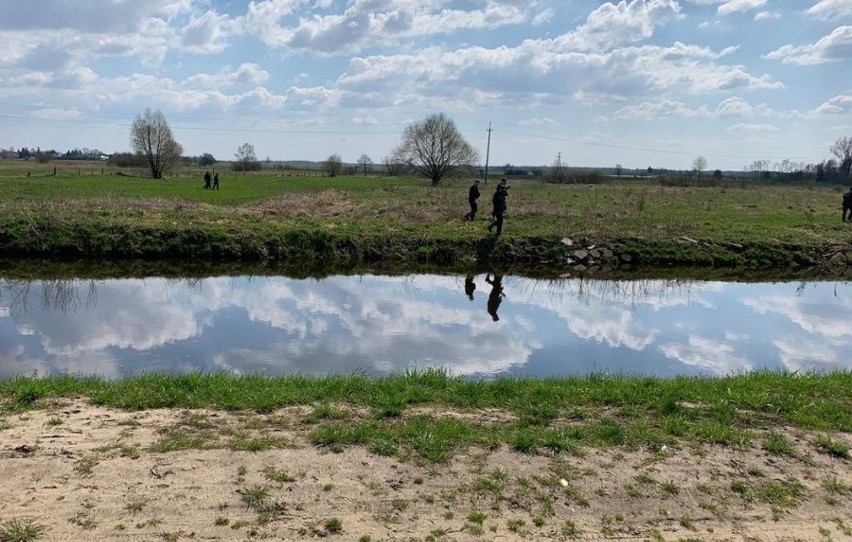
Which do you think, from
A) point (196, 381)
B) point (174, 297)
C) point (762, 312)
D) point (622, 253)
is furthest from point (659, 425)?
point (622, 253)

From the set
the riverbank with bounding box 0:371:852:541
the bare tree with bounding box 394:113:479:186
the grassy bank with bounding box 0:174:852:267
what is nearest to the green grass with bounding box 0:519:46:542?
the riverbank with bounding box 0:371:852:541

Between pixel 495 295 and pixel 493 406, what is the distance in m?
10.5

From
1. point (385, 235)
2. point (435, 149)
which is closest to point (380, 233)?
point (385, 235)

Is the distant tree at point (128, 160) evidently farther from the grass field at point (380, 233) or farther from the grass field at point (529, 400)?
the grass field at point (529, 400)

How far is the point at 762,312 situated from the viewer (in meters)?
16.7

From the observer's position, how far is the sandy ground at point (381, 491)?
4535mm

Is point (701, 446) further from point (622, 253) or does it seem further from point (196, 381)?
point (622, 253)

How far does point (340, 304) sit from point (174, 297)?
4.51 m

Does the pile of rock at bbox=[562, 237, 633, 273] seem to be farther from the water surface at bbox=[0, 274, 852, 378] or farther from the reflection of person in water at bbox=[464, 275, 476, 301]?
the reflection of person in water at bbox=[464, 275, 476, 301]

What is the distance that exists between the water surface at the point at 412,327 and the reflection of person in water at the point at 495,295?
0.19 ft

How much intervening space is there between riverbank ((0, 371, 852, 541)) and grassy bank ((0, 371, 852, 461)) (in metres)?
0.03

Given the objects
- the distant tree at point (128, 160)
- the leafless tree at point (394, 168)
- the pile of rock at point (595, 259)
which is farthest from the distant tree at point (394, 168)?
the pile of rock at point (595, 259)

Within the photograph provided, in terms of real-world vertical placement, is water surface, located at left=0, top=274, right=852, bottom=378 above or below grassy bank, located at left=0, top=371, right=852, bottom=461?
below

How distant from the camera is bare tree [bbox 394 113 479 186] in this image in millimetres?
71750
